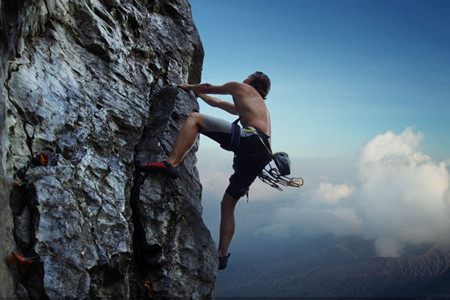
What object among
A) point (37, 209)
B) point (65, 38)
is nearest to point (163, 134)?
point (65, 38)

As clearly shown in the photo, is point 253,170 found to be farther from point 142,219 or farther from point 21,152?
point 21,152

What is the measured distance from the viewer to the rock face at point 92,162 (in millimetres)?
4129

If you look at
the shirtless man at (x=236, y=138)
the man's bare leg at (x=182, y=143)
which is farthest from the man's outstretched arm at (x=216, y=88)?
the man's bare leg at (x=182, y=143)

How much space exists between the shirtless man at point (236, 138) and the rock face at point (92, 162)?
2.11 feet

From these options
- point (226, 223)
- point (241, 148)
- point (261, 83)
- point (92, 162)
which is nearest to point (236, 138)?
point (241, 148)

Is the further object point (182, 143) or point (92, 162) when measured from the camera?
point (182, 143)

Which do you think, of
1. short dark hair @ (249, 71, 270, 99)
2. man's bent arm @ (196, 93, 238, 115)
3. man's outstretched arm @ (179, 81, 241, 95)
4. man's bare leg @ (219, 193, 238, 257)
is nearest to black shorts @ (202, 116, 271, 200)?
man's bare leg @ (219, 193, 238, 257)

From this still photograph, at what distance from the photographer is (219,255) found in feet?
24.1

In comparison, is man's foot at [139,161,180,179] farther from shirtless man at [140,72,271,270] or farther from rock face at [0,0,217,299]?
rock face at [0,0,217,299]

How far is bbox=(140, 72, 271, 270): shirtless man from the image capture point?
634 cm

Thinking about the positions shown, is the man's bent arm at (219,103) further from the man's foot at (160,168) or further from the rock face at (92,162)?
the man's foot at (160,168)

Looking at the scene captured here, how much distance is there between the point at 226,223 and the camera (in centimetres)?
744

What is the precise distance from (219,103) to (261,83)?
1536mm

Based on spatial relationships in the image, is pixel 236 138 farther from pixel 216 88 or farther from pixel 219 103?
pixel 219 103
